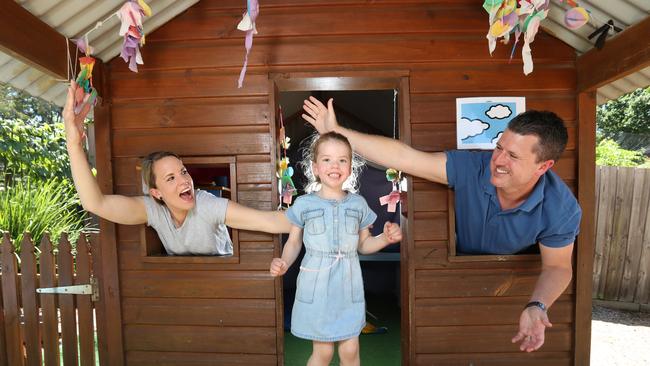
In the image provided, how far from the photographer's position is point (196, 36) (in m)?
2.76

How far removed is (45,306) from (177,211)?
128 centimetres

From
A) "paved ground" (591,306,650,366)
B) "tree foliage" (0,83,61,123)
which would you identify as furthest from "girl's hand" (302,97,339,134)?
"tree foliage" (0,83,61,123)

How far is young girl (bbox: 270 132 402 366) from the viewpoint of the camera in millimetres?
2170

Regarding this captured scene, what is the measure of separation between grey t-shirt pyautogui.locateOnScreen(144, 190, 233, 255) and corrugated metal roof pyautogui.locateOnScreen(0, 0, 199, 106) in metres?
0.94

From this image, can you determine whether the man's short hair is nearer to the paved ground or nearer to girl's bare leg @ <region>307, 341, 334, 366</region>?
girl's bare leg @ <region>307, 341, 334, 366</region>

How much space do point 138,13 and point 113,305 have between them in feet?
6.24

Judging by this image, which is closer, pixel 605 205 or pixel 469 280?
pixel 469 280

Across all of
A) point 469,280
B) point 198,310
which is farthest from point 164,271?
point 469,280

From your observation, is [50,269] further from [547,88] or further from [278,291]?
[547,88]

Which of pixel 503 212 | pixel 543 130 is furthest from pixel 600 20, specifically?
pixel 503 212

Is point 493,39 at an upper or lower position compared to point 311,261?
upper

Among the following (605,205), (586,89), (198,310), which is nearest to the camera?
(586,89)

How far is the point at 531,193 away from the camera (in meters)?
2.42

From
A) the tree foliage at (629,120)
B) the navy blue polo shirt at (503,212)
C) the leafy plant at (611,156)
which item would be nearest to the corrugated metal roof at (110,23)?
the navy blue polo shirt at (503,212)
